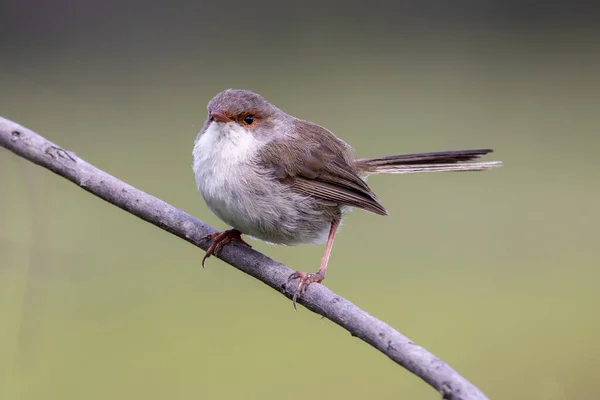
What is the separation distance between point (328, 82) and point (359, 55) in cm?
85

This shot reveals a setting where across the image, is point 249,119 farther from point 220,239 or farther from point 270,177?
point 220,239

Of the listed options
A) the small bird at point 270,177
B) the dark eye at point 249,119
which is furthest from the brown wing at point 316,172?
the dark eye at point 249,119

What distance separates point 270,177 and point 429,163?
761mm

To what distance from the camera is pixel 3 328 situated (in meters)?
4.50

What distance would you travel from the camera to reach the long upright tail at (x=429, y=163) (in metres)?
3.09

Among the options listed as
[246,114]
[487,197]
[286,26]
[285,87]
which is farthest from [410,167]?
[286,26]

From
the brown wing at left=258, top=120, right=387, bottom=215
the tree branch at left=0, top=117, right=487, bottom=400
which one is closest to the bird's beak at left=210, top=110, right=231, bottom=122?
the brown wing at left=258, top=120, right=387, bottom=215

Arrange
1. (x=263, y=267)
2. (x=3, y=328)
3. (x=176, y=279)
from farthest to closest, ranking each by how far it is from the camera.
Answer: (x=176, y=279) < (x=3, y=328) < (x=263, y=267)

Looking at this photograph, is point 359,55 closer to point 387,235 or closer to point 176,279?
point 387,235

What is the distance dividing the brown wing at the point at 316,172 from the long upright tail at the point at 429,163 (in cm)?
29

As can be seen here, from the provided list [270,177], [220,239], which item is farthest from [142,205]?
[270,177]

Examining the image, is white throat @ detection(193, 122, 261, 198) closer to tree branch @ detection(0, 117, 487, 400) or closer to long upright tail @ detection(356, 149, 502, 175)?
tree branch @ detection(0, 117, 487, 400)

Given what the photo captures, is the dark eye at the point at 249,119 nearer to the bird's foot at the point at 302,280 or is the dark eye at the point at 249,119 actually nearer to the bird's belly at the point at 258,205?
the bird's belly at the point at 258,205

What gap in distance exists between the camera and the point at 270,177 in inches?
108
